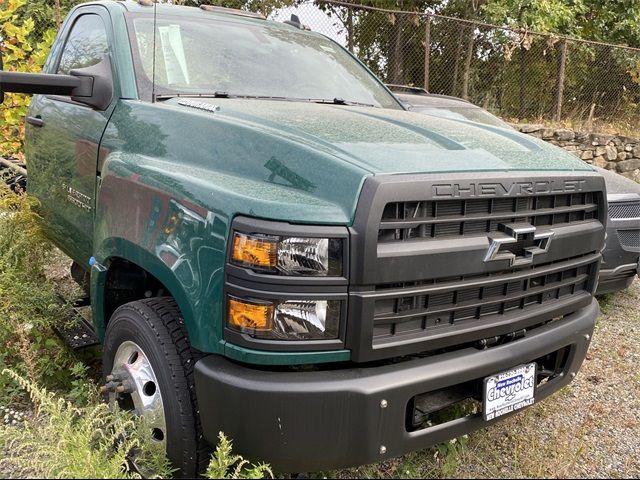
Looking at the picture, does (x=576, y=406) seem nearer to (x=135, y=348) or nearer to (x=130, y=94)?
(x=135, y=348)

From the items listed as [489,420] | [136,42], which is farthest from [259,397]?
[136,42]

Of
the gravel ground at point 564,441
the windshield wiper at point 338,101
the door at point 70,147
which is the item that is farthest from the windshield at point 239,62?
the gravel ground at point 564,441

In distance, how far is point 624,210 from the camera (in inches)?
190

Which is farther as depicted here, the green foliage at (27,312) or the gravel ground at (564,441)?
the green foliage at (27,312)

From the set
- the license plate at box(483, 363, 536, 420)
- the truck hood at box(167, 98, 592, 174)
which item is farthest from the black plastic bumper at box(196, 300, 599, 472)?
the truck hood at box(167, 98, 592, 174)

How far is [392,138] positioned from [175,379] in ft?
4.19

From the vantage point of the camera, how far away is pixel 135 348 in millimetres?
2400

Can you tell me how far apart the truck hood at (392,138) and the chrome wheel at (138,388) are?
3.49ft

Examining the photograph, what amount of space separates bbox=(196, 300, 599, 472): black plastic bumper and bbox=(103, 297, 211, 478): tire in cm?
14

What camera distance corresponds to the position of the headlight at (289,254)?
1882 mm

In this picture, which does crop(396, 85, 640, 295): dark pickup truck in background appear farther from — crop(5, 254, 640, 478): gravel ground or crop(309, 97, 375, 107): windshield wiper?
crop(309, 97, 375, 107): windshield wiper

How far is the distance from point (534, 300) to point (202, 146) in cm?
158

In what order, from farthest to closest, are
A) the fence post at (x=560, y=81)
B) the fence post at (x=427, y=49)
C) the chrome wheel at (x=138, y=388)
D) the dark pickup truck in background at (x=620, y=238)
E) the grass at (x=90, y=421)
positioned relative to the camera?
the fence post at (x=560, y=81)
the fence post at (x=427, y=49)
the dark pickup truck in background at (x=620, y=238)
the chrome wheel at (x=138, y=388)
the grass at (x=90, y=421)

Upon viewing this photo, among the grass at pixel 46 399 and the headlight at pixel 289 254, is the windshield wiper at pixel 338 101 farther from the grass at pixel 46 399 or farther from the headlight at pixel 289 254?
the grass at pixel 46 399
